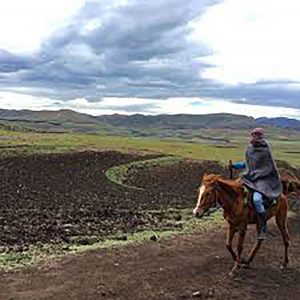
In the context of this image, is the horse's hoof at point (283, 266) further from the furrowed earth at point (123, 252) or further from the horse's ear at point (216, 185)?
the horse's ear at point (216, 185)

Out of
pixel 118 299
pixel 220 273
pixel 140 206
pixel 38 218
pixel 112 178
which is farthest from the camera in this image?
pixel 112 178

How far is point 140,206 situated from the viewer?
24156 mm

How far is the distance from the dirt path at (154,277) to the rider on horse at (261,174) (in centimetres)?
120

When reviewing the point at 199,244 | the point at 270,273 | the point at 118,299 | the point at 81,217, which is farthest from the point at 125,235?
the point at 118,299

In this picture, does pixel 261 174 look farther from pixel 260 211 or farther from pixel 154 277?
pixel 154 277

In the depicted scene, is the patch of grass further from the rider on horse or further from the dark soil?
the rider on horse

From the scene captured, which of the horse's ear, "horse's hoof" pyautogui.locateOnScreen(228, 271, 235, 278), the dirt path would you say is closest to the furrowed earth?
the dirt path

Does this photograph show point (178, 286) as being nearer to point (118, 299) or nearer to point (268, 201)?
point (118, 299)

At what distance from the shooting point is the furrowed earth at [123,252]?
11.3 m

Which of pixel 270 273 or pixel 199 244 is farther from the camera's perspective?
pixel 199 244

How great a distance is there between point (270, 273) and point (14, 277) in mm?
5376

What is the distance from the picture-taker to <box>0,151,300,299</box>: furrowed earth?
1130 centimetres

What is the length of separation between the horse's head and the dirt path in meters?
1.42

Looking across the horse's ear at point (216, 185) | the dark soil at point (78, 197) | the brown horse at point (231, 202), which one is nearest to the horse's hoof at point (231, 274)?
the brown horse at point (231, 202)
